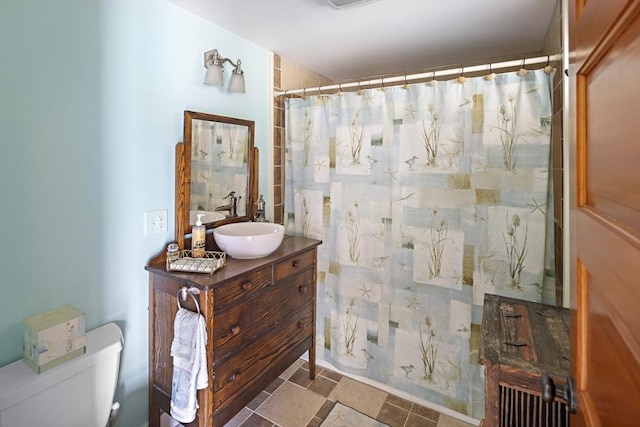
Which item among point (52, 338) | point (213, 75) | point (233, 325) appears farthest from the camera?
point (213, 75)

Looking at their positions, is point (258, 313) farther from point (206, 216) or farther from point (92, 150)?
point (92, 150)

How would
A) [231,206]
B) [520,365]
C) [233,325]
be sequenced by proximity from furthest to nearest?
[231,206] < [233,325] < [520,365]

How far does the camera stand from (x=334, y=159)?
→ 2240mm

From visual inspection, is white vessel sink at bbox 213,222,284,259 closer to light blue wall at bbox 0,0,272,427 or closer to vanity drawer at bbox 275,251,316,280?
vanity drawer at bbox 275,251,316,280

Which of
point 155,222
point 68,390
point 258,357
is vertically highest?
point 155,222

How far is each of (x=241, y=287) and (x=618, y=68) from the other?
1.48 m

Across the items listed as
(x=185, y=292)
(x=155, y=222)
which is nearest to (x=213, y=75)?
(x=155, y=222)

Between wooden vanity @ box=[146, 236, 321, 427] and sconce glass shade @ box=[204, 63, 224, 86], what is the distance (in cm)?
100

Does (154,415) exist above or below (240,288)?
below

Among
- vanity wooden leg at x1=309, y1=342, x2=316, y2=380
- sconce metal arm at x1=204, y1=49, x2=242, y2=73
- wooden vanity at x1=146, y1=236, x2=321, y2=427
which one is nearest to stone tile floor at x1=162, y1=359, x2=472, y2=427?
vanity wooden leg at x1=309, y1=342, x2=316, y2=380

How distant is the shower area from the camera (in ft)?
5.52

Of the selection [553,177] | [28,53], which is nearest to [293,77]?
[28,53]

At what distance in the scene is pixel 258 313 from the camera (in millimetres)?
1679

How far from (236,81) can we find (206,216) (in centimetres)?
85
